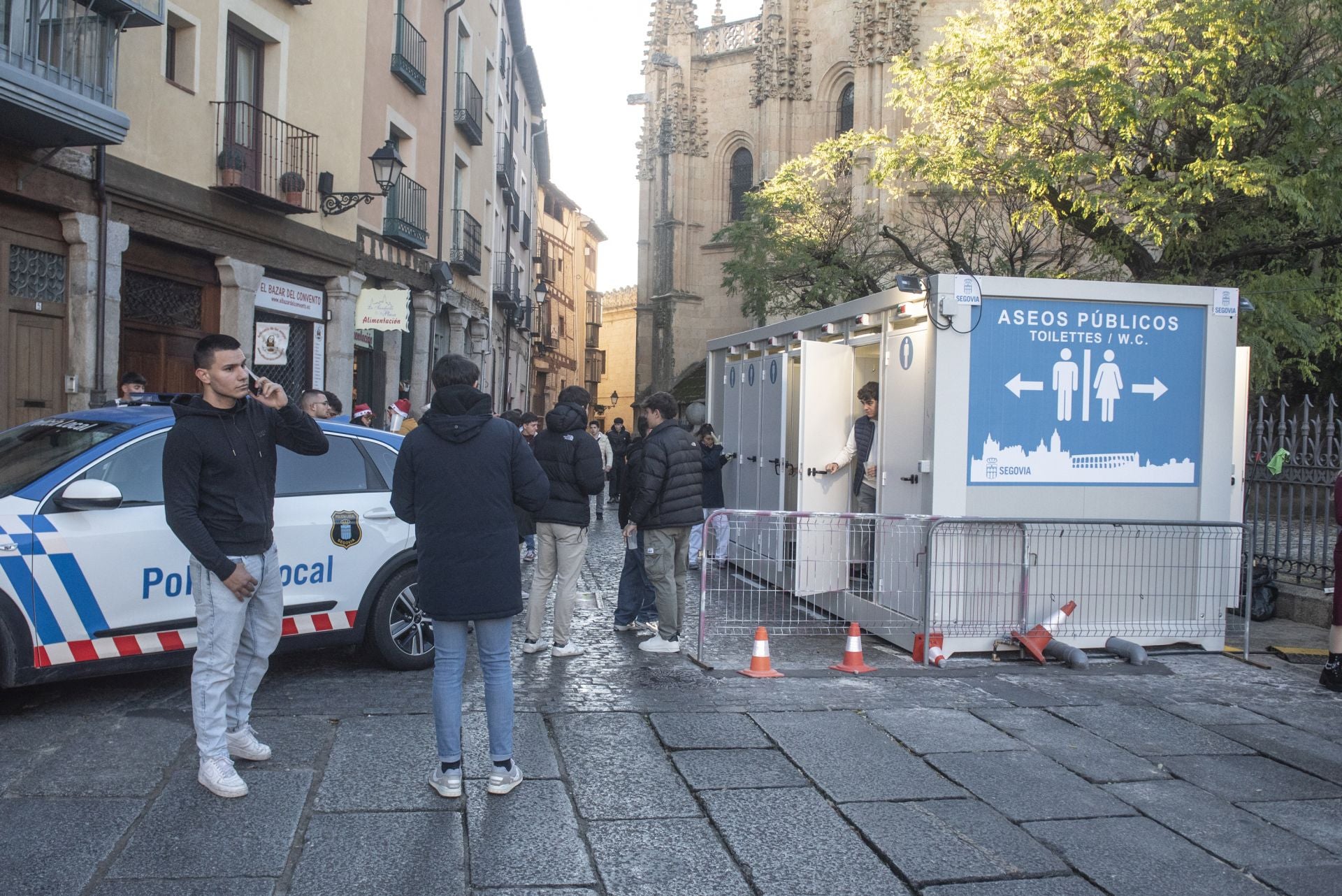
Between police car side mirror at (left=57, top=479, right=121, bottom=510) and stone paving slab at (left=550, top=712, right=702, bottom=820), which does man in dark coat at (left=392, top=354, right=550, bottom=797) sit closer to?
stone paving slab at (left=550, top=712, right=702, bottom=820)

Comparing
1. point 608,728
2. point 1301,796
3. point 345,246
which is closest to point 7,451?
point 608,728

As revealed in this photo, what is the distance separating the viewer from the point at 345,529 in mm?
7016

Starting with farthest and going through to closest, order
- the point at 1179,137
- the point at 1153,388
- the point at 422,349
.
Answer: the point at 422,349 < the point at 1179,137 < the point at 1153,388

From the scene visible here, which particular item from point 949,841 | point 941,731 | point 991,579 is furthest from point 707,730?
point 991,579

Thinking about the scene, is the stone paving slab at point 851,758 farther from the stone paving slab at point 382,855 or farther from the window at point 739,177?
the window at point 739,177

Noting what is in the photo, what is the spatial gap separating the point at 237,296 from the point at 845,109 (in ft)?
87.9

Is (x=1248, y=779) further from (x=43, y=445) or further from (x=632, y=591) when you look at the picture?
(x=43, y=445)

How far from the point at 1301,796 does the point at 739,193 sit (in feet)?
128

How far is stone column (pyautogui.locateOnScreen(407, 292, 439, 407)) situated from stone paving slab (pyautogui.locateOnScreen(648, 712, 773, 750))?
16802 mm

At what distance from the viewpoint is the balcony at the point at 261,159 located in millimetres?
14523

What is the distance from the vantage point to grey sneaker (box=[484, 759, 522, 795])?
4.88 meters

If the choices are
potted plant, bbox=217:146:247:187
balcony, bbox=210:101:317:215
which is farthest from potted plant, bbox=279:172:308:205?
potted plant, bbox=217:146:247:187

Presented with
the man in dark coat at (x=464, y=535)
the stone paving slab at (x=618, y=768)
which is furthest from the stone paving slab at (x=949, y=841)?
the man in dark coat at (x=464, y=535)

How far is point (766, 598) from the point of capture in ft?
29.6
